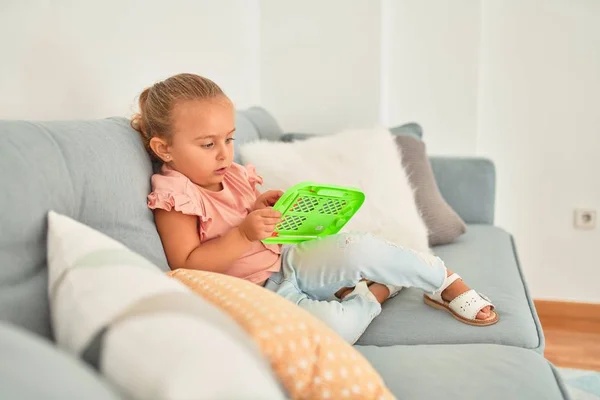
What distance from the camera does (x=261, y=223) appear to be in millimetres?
1323

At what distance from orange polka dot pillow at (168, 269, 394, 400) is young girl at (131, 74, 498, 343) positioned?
1.36ft

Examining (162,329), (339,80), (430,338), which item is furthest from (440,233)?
(162,329)

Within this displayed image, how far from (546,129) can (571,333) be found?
85 cm

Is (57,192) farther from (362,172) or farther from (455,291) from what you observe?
(362,172)

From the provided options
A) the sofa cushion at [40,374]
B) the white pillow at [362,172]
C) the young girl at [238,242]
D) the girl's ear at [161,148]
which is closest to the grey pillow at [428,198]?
the white pillow at [362,172]

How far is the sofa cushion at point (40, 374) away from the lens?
494mm

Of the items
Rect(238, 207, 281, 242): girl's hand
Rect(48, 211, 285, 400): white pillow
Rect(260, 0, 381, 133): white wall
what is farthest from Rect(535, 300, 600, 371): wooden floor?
Rect(48, 211, 285, 400): white pillow

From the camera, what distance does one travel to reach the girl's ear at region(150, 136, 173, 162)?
1388mm

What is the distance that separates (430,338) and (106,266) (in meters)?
0.78

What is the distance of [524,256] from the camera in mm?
2998

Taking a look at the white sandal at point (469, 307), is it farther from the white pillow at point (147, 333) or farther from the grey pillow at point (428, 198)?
the white pillow at point (147, 333)

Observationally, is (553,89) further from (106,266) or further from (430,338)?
(106,266)

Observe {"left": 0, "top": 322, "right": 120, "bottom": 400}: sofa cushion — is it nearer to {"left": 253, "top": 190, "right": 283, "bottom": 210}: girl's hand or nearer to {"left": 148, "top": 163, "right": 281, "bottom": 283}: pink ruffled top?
→ {"left": 148, "top": 163, "right": 281, "bottom": 283}: pink ruffled top

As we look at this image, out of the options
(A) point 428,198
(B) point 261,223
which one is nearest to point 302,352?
(B) point 261,223
